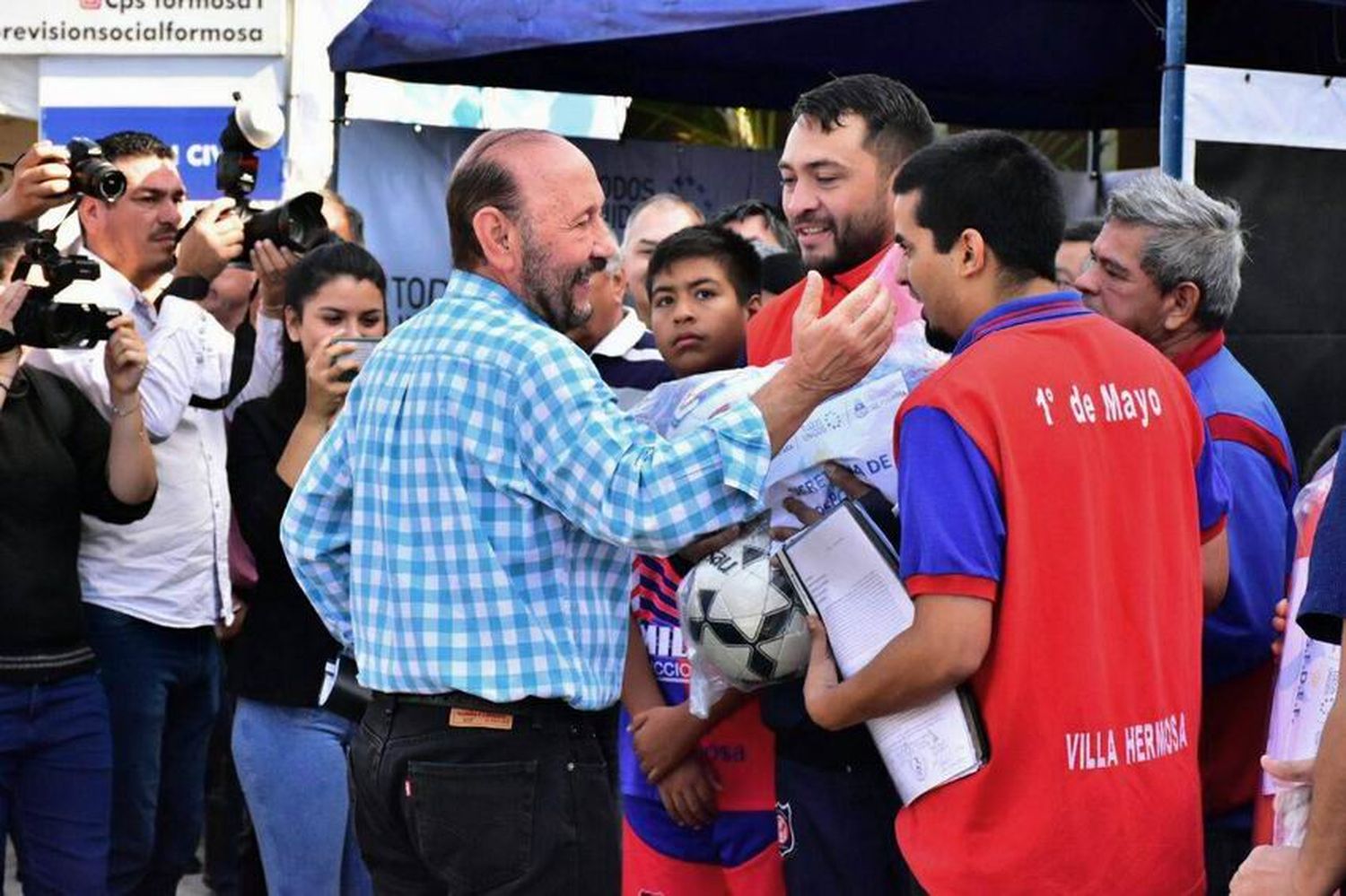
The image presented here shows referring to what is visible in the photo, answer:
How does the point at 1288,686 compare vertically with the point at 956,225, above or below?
below

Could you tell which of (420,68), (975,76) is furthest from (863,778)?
(975,76)

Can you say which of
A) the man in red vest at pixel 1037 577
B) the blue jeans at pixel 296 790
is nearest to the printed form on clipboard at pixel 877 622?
the man in red vest at pixel 1037 577

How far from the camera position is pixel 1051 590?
302 cm

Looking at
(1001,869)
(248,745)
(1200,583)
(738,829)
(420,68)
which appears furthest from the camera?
(420,68)

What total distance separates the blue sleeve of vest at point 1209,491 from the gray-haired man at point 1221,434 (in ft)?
1.04

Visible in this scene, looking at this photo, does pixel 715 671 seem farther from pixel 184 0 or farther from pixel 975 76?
pixel 184 0

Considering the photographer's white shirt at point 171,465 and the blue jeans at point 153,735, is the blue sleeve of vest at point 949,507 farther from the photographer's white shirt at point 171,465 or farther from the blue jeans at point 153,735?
the blue jeans at point 153,735

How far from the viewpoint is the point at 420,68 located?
25.7 ft

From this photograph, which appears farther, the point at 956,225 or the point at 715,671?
the point at 715,671

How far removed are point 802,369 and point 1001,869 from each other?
86 centimetres

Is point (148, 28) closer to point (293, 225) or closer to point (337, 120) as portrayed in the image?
point (337, 120)

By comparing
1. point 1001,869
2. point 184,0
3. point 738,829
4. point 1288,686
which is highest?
point 184,0

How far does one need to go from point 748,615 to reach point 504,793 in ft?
1.76

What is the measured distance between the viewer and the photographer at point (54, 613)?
201 inches
